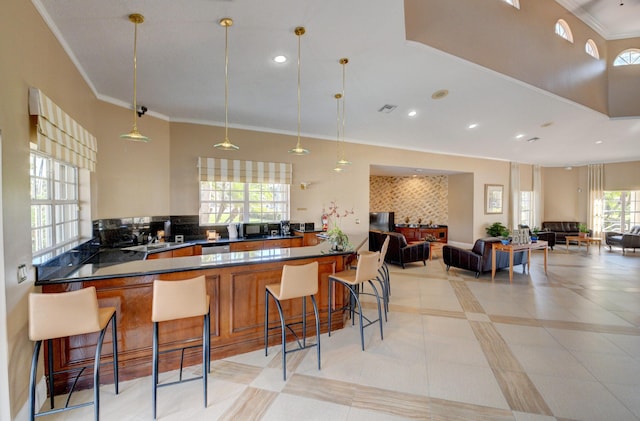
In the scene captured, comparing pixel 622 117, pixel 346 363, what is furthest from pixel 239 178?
pixel 622 117

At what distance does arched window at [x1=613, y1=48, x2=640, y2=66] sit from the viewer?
602 cm

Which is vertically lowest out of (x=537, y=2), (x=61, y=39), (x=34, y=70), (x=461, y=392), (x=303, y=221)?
(x=461, y=392)

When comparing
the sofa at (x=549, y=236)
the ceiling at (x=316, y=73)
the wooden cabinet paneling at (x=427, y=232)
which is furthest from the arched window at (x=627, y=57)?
the wooden cabinet paneling at (x=427, y=232)

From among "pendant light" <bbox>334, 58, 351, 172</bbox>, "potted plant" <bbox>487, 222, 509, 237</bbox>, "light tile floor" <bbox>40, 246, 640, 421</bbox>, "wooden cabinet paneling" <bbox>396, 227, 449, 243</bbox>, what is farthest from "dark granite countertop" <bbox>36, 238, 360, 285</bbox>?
"potted plant" <bbox>487, 222, 509, 237</bbox>

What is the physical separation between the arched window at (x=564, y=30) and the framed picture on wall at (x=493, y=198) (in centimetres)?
462

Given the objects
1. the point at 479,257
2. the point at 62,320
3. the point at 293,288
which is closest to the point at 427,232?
the point at 479,257

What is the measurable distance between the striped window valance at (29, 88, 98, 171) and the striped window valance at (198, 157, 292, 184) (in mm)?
2079

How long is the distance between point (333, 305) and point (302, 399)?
1257mm

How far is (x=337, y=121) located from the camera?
5.63 meters

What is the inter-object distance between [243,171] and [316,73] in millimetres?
2643

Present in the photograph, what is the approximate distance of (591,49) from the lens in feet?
19.4

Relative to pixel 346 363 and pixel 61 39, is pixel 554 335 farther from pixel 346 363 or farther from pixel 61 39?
pixel 61 39

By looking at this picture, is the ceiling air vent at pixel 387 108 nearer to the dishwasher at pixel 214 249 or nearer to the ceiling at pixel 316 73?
the ceiling at pixel 316 73

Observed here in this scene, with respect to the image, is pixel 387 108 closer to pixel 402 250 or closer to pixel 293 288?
pixel 402 250
